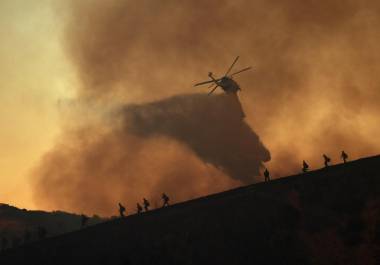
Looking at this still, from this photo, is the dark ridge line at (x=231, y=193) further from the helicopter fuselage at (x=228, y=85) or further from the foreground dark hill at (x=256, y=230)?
the helicopter fuselage at (x=228, y=85)

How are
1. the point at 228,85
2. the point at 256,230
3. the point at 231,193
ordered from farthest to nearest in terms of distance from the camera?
the point at 228,85 < the point at 231,193 < the point at 256,230

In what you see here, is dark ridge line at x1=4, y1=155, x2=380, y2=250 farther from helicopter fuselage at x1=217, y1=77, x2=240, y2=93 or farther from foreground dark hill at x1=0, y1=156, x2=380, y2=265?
helicopter fuselage at x1=217, y1=77, x2=240, y2=93

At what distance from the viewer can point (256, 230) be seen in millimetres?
47875

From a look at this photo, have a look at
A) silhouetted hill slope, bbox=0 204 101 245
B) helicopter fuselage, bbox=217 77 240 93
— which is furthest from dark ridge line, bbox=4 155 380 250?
helicopter fuselage, bbox=217 77 240 93

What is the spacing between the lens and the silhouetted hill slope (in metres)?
99.1

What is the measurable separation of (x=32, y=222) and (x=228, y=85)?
53.4 metres

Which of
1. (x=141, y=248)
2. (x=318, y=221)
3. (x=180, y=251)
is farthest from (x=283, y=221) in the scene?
(x=141, y=248)

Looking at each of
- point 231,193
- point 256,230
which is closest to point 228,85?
point 231,193

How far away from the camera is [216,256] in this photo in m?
47.2

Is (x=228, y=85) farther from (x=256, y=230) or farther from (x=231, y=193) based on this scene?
(x=256, y=230)

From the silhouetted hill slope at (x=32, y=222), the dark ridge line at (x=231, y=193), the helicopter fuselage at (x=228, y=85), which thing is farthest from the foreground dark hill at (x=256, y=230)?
the helicopter fuselage at (x=228, y=85)

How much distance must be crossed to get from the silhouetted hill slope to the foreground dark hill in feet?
137

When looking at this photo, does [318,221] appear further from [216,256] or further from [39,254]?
[39,254]

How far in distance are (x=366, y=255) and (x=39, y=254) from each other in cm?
3788
